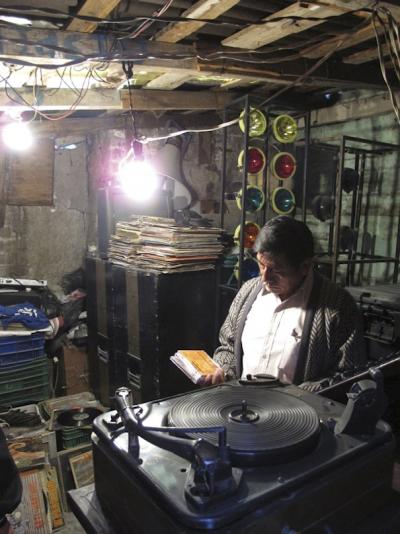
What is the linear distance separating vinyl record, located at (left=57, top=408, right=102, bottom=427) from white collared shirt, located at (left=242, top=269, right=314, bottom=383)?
7.89ft

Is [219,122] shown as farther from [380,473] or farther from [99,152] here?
[380,473]

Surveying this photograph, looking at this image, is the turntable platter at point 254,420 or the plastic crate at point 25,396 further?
the plastic crate at point 25,396

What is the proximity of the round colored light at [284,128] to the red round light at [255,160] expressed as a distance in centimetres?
23

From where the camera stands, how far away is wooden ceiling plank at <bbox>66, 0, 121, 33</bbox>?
2105mm

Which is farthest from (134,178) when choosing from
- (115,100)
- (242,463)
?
(242,463)

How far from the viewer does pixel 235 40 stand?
8.66 ft

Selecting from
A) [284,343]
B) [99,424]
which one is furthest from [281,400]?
[284,343]

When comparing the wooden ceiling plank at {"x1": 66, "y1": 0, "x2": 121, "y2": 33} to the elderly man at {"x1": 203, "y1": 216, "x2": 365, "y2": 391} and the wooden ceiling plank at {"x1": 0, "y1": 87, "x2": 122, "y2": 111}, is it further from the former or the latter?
the elderly man at {"x1": 203, "y1": 216, "x2": 365, "y2": 391}

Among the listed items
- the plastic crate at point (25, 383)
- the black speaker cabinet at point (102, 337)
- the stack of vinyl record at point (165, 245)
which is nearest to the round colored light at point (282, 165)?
the stack of vinyl record at point (165, 245)

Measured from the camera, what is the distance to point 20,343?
4082 mm

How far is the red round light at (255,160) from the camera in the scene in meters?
4.02

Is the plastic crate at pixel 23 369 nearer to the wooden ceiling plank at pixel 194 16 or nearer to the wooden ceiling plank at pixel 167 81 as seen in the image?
Result: the wooden ceiling plank at pixel 167 81

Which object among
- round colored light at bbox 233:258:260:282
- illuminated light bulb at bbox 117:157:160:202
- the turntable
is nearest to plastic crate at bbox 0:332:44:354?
illuminated light bulb at bbox 117:157:160:202

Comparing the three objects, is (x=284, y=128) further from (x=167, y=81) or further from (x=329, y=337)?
(x=329, y=337)
